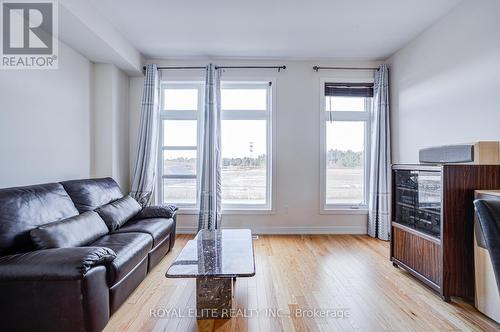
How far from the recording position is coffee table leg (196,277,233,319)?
1792 millimetres

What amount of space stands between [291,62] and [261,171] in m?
1.83

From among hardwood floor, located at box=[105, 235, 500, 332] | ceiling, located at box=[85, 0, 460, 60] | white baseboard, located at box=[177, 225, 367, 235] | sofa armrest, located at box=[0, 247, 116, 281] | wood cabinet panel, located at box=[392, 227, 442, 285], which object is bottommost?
hardwood floor, located at box=[105, 235, 500, 332]

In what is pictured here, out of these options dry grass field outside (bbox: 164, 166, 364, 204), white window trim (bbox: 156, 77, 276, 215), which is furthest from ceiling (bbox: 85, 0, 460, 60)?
dry grass field outside (bbox: 164, 166, 364, 204)

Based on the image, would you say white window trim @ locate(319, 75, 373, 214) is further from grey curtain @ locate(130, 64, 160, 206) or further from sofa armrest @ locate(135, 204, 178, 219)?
grey curtain @ locate(130, 64, 160, 206)

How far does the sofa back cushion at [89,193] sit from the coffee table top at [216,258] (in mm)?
1196

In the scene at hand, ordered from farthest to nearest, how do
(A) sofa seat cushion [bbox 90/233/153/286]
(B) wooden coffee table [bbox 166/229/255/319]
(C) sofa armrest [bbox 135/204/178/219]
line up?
(C) sofa armrest [bbox 135/204/178/219]
(A) sofa seat cushion [bbox 90/233/153/286]
(B) wooden coffee table [bbox 166/229/255/319]

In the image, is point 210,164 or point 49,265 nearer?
point 49,265

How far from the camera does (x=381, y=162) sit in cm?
365

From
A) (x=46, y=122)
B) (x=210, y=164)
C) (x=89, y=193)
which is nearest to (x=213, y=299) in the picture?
(x=89, y=193)

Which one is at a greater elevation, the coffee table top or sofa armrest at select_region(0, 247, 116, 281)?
sofa armrest at select_region(0, 247, 116, 281)

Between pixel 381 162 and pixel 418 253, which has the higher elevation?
pixel 381 162

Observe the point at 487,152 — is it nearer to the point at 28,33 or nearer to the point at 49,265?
the point at 49,265

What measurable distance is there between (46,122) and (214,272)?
8.01ft

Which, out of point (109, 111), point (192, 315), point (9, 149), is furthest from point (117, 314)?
point (109, 111)
